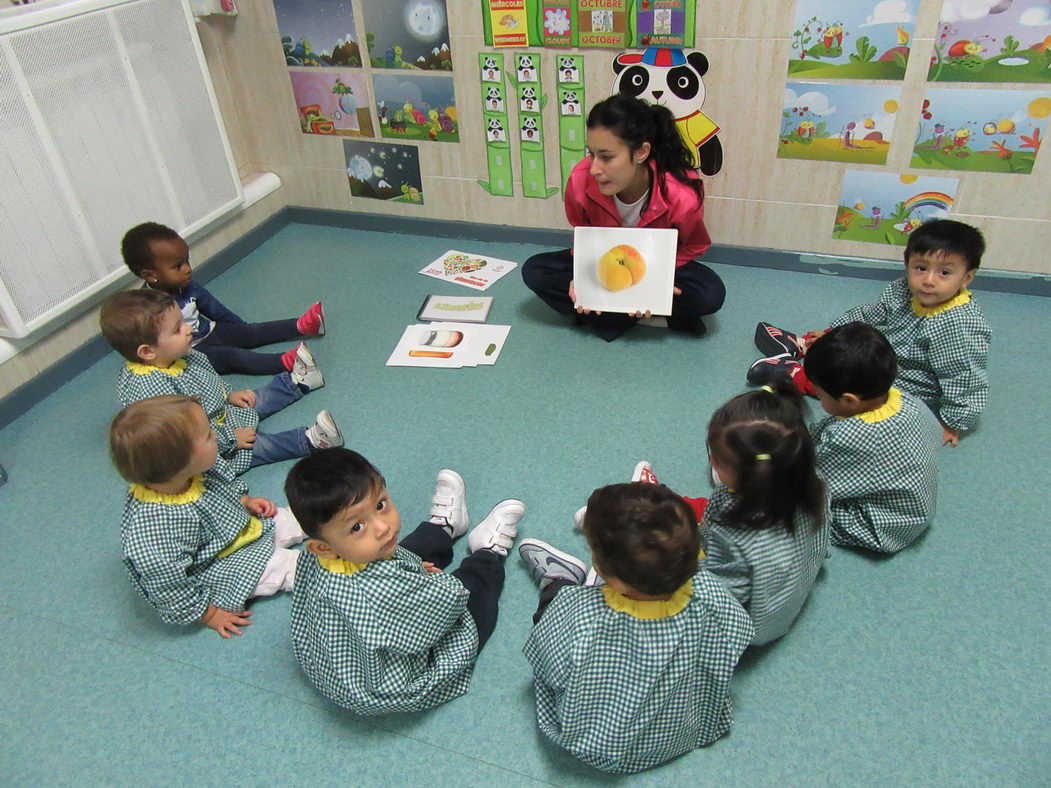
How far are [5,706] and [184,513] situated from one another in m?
0.58

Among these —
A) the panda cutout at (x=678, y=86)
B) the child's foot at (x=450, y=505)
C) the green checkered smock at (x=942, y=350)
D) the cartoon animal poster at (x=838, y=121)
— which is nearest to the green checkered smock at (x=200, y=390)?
the child's foot at (x=450, y=505)

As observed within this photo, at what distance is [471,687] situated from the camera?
1669 mm

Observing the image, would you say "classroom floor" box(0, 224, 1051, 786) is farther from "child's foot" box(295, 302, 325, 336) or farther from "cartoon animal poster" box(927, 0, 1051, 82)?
"cartoon animal poster" box(927, 0, 1051, 82)

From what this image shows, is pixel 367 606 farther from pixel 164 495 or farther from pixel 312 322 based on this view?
pixel 312 322

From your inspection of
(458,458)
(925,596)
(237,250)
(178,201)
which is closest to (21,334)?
(178,201)

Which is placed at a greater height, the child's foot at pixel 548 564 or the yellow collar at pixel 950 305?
the yellow collar at pixel 950 305

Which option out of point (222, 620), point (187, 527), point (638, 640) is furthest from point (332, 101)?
point (638, 640)

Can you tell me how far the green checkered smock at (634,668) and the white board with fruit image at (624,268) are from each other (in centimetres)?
136

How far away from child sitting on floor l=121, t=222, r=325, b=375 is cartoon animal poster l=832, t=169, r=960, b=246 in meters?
2.06

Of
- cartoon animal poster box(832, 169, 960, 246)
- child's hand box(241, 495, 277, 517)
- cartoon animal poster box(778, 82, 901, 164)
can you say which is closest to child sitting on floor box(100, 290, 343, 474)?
child's hand box(241, 495, 277, 517)

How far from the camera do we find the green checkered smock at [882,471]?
1738mm

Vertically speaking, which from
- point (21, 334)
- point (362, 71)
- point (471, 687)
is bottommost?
point (471, 687)

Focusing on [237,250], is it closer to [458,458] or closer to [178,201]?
[178,201]

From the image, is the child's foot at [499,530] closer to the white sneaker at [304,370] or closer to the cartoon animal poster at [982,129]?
the white sneaker at [304,370]
